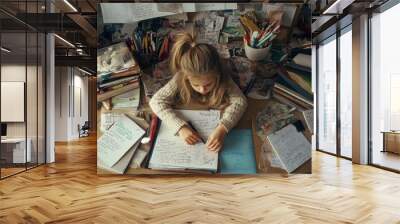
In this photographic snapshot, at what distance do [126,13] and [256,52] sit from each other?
2343 mm

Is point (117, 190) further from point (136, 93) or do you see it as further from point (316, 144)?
point (316, 144)

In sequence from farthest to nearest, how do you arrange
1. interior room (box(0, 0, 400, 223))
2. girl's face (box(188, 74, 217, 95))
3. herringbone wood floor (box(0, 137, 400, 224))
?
girl's face (box(188, 74, 217, 95)), interior room (box(0, 0, 400, 223)), herringbone wood floor (box(0, 137, 400, 224))

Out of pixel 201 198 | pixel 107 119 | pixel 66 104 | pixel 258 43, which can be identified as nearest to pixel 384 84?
pixel 258 43

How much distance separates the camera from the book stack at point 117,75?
21.6 feet

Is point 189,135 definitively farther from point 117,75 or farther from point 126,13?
point 126,13

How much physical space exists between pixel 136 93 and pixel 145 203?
7.78ft

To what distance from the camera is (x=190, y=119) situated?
6555 millimetres

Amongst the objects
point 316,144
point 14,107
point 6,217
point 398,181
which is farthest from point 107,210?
point 316,144

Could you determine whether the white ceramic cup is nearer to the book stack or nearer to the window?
the book stack

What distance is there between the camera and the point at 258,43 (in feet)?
21.7

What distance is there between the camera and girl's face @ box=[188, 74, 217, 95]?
255 inches

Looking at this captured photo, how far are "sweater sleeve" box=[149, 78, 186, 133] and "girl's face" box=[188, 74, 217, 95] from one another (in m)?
0.33

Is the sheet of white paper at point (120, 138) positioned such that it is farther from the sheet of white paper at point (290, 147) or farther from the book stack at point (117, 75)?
the sheet of white paper at point (290, 147)

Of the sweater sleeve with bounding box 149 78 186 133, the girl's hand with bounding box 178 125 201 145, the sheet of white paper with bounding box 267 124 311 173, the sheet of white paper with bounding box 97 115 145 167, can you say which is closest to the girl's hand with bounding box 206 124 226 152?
the girl's hand with bounding box 178 125 201 145
